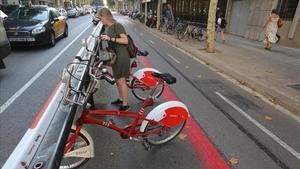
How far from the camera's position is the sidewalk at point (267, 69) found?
635 centimetres

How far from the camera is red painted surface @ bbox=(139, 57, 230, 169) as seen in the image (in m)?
3.59

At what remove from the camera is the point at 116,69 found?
4859 mm

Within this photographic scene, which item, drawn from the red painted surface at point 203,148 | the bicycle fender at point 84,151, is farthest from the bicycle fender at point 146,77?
the bicycle fender at point 84,151

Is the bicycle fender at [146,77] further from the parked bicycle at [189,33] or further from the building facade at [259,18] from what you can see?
the parked bicycle at [189,33]

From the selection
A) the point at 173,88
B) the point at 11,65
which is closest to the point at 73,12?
the point at 11,65

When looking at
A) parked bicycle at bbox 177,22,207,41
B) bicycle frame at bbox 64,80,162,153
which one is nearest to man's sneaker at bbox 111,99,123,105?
bicycle frame at bbox 64,80,162,153

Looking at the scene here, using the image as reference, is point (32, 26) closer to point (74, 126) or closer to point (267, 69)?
point (267, 69)

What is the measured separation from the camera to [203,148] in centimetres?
399

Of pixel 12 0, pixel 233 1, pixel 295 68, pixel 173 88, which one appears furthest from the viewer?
pixel 12 0

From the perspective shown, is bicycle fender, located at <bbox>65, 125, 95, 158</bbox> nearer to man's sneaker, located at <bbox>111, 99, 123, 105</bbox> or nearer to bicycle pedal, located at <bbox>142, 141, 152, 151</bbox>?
bicycle pedal, located at <bbox>142, 141, 152, 151</bbox>

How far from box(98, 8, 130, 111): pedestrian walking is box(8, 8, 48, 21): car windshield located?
8.74 m

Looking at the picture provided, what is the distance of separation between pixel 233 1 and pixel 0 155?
21.0 metres

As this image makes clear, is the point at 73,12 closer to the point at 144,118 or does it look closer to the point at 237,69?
the point at 237,69

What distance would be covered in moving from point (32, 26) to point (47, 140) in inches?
399
